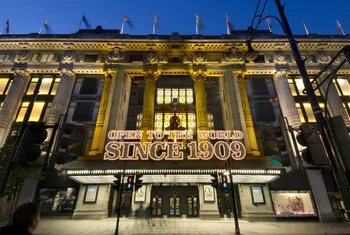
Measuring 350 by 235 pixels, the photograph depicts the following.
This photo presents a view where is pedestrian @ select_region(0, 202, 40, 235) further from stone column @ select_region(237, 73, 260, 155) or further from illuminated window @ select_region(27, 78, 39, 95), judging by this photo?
illuminated window @ select_region(27, 78, 39, 95)

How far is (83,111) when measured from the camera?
25.7 meters

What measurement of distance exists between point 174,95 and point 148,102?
16.3 feet

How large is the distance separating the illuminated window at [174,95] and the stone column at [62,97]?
1285 centimetres

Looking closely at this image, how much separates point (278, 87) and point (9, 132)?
3704 cm

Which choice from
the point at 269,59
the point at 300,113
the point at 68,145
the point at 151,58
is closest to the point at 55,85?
the point at 151,58

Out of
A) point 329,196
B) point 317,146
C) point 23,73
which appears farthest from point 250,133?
point 23,73

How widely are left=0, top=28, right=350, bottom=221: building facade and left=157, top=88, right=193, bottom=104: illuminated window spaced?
16 centimetres

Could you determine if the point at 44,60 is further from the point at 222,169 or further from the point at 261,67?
the point at 261,67

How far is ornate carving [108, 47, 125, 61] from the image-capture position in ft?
95.0

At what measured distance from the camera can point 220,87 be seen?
2906 cm

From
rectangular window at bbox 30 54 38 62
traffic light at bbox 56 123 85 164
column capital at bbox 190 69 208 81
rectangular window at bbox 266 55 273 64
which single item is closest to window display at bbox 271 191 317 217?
column capital at bbox 190 69 208 81

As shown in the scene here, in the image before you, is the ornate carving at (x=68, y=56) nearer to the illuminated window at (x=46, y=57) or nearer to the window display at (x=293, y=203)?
the illuminated window at (x=46, y=57)

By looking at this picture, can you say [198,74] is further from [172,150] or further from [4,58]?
[4,58]

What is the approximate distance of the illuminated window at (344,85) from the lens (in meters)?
26.6
